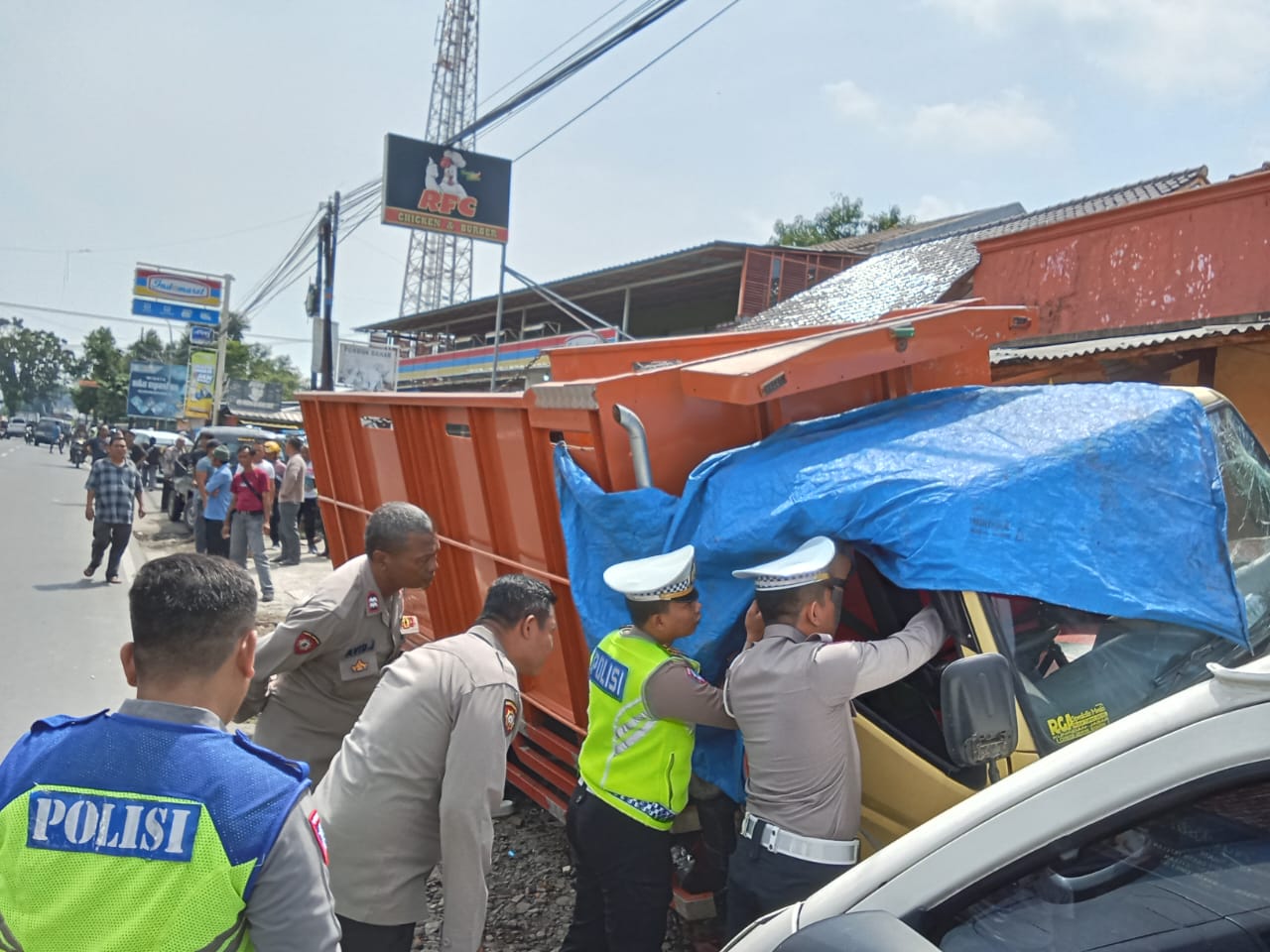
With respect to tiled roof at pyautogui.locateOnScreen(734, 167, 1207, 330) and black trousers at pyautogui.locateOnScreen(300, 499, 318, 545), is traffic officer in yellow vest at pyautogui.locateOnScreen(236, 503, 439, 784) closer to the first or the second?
tiled roof at pyautogui.locateOnScreen(734, 167, 1207, 330)

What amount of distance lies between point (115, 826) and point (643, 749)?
1556mm

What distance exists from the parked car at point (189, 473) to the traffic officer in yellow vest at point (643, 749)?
48.9ft

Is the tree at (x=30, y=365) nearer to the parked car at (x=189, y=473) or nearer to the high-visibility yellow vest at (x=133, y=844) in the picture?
the parked car at (x=189, y=473)

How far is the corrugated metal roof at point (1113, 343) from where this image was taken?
7516 mm

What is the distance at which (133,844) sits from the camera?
1279 mm

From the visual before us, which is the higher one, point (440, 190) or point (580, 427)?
point (440, 190)

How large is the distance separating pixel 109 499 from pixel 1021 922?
11.2 m

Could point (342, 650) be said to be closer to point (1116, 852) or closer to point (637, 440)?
point (637, 440)

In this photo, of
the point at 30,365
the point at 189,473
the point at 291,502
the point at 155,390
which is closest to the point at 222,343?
the point at 189,473

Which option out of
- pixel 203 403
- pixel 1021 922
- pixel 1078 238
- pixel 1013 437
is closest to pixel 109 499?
pixel 1013 437

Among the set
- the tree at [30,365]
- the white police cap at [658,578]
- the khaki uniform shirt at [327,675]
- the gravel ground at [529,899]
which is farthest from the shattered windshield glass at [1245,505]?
the tree at [30,365]

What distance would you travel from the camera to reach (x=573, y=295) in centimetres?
2331

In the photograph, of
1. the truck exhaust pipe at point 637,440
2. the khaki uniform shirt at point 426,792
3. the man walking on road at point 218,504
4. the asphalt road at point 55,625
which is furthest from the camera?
the man walking on road at point 218,504

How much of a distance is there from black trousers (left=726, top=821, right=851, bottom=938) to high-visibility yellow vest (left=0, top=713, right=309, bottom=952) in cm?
137
